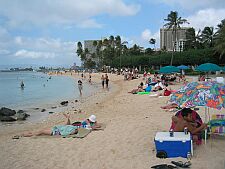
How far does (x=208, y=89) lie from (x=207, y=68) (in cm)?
1617

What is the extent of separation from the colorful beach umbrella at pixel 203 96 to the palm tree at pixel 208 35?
62.4m

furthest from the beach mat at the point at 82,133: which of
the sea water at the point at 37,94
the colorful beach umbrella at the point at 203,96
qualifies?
the sea water at the point at 37,94

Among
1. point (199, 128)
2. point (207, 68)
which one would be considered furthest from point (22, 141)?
point (207, 68)

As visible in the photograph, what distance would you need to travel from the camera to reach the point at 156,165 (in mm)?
5895

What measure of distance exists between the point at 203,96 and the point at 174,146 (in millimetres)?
1251

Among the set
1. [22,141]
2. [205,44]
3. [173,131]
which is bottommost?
[22,141]

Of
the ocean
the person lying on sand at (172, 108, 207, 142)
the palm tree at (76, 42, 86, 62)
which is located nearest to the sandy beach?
the person lying on sand at (172, 108, 207, 142)

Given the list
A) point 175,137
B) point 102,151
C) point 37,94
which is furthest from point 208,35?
point 175,137

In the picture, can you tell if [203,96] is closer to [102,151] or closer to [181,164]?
[181,164]

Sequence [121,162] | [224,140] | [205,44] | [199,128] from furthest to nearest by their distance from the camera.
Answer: [205,44], [224,140], [199,128], [121,162]

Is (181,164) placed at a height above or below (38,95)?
above

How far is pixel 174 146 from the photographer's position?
622cm

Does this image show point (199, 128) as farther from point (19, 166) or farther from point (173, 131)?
point (19, 166)

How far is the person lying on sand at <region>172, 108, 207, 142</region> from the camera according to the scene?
6723 millimetres
